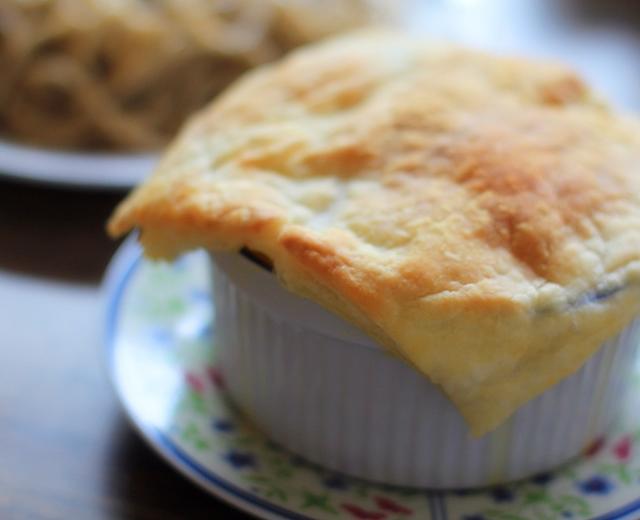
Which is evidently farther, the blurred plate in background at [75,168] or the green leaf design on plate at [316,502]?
the blurred plate in background at [75,168]

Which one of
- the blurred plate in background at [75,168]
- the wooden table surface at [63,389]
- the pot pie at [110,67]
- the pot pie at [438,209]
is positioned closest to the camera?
the pot pie at [438,209]

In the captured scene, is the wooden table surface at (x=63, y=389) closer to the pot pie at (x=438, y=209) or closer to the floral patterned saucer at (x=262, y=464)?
the floral patterned saucer at (x=262, y=464)

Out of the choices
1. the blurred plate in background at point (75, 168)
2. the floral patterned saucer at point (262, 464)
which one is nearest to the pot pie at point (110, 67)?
the blurred plate in background at point (75, 168)

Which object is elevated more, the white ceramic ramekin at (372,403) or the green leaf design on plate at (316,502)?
the white ceramic ramekin at (372,403)

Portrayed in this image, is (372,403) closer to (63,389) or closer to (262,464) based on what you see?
(262,464)

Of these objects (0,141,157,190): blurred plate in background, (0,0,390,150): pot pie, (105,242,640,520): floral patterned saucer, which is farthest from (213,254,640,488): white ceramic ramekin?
(0,0,390,150): pot pie

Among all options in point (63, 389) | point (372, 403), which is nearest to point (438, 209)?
point (372, 403)

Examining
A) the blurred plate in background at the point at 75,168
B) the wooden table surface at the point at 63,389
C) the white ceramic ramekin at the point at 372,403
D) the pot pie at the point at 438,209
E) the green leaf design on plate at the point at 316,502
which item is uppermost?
the pot pie at the point at 438,209
